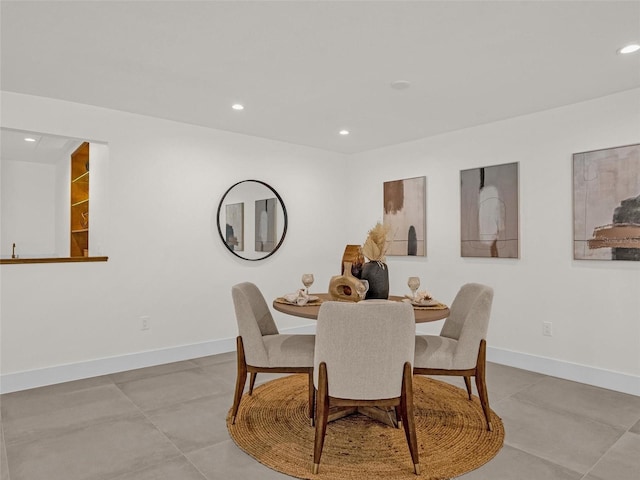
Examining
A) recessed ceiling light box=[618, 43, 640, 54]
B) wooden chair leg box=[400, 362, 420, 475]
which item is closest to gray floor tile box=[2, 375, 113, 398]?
wooden chair leg box=[400, 362, 420, 475]

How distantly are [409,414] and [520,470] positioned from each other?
2.16ft

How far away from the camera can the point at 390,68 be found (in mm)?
2840

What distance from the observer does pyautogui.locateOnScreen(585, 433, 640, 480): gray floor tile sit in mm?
2080

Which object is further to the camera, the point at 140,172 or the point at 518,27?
the point at 140,172

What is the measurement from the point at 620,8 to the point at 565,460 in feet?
7.91

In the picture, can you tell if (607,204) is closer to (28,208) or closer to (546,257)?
(546,257)

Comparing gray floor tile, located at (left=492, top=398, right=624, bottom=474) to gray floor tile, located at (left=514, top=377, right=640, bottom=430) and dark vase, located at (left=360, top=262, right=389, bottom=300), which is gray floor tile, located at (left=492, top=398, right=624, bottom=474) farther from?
dark vase, located at (left=360, top=262, right=389, bottom=300)

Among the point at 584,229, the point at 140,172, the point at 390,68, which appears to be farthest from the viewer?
the point at 140,172

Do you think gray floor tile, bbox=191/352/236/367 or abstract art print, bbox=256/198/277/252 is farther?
abstract art print, bbox=256/198/277/252

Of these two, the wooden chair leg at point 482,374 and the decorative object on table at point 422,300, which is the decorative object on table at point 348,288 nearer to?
the decorative object on table at point 422,300

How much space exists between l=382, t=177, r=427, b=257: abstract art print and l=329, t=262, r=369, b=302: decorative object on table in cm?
199

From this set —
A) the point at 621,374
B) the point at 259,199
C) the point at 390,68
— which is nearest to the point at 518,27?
the point at 390,68

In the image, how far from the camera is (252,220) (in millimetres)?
4746

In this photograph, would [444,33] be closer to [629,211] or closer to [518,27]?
[518,27]
